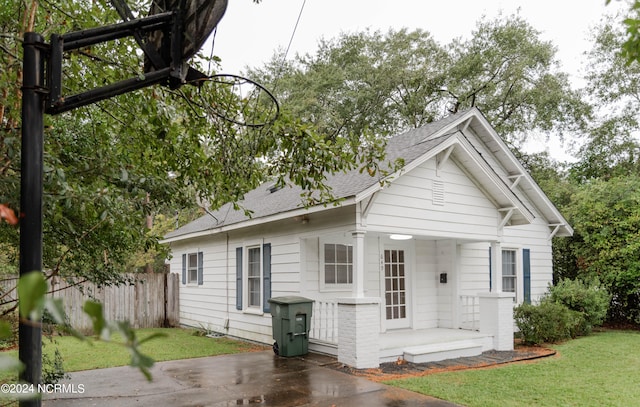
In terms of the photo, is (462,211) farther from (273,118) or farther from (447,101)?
(447,101)

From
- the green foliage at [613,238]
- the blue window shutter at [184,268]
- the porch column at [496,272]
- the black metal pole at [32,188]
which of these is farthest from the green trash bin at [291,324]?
the green foliage at [613,238]

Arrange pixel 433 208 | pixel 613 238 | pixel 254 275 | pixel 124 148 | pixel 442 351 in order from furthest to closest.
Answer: pixel 613 238 → pixel 254 275 → pixel 433 208 → pixel 442 351 → pixel 124 148

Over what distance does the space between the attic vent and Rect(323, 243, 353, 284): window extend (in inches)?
88.9

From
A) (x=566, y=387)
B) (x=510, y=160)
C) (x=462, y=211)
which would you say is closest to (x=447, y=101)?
(x=510, y=160)

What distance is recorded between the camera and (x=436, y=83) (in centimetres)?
2403

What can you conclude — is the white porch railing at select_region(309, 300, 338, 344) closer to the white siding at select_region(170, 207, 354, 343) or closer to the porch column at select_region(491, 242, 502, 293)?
the white siding at select_region(170, 207, 354, 343)

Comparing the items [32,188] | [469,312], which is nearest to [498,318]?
[469,312]

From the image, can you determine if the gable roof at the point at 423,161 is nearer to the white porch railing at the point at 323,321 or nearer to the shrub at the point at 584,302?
the white porch railing at the point at 323,321

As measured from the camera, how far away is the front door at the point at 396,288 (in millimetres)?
11398

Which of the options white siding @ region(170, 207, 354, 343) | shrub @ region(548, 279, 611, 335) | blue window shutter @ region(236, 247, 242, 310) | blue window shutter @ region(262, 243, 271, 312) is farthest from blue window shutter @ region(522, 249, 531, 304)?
blue window shutter @ region(236, 247, 242, 310)

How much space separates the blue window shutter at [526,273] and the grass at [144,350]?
24.0 feet

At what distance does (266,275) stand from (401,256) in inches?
123

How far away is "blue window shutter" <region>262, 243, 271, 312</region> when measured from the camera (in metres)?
11.1

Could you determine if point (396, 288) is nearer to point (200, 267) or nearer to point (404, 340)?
point (404, 340)
